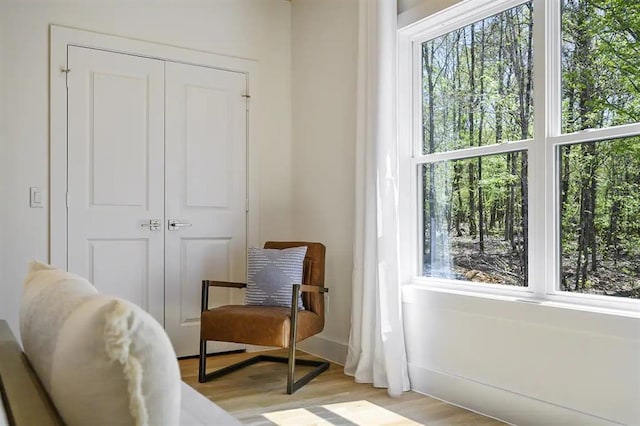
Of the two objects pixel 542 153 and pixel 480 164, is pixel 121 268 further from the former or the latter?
pixel 542 153

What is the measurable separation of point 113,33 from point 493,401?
312 centimetres

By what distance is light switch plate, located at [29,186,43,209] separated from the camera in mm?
3268

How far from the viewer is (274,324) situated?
2.97 metres

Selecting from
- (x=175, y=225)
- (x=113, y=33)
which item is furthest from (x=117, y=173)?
(x=113, y=33)

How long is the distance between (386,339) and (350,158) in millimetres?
1232

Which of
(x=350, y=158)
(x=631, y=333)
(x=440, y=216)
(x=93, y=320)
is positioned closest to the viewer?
(x=93, y=320)

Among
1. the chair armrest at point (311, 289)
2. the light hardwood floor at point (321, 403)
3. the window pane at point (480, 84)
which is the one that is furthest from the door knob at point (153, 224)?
the window pane at point (480, 84)

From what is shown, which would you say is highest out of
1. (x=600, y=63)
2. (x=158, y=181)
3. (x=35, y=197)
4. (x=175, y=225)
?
(x=600, y=63)

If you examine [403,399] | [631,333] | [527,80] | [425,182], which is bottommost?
[403,399]

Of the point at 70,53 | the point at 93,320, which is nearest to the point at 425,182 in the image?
the point at 70,53

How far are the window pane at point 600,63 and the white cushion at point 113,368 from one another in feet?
7.13

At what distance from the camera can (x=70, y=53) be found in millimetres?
3410

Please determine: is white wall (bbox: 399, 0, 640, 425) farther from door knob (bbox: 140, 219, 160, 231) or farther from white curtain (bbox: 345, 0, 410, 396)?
door knob (bbox: 140, 219, 160, 231)

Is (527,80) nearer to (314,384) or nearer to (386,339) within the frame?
(386,339)
